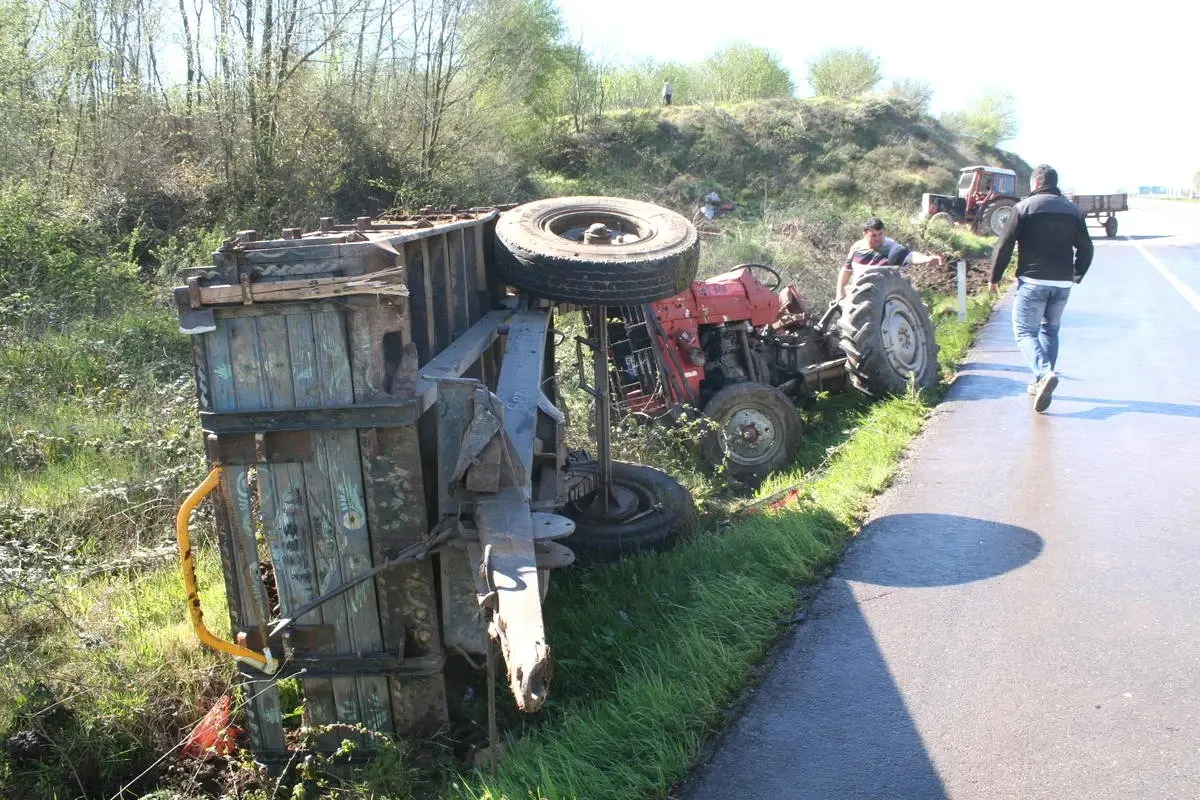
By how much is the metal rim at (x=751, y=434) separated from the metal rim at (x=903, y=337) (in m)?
1.60

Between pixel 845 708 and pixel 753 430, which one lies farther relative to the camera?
pixel 753 430

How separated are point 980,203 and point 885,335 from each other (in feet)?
74.0

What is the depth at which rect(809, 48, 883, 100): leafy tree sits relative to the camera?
183 feet

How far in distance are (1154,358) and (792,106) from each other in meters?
35.2

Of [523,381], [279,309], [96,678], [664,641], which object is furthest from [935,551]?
[96,678]

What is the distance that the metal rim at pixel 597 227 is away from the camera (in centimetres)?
643

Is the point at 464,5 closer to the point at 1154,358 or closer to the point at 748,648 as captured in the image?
the point at 1154,358

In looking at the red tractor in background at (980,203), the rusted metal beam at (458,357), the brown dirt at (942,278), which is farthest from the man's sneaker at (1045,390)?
the red tractor in background at (980,203)

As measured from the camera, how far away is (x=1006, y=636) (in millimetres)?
4316

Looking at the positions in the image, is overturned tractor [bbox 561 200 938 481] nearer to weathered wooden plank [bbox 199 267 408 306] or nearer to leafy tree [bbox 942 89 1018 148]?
weathered wooden plank [bbox 199 267 408 306]

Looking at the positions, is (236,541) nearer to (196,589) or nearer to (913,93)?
(196,589)

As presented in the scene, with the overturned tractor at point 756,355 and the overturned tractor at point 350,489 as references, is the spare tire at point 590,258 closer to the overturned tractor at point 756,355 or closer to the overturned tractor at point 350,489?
the overturned tractor at point 350,489

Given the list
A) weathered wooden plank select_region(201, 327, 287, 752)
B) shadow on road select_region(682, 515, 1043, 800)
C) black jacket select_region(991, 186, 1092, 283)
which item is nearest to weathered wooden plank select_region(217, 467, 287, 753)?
weathered wooden plank select_region(201, 327, 287, 752)

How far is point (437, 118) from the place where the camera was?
1969cm
